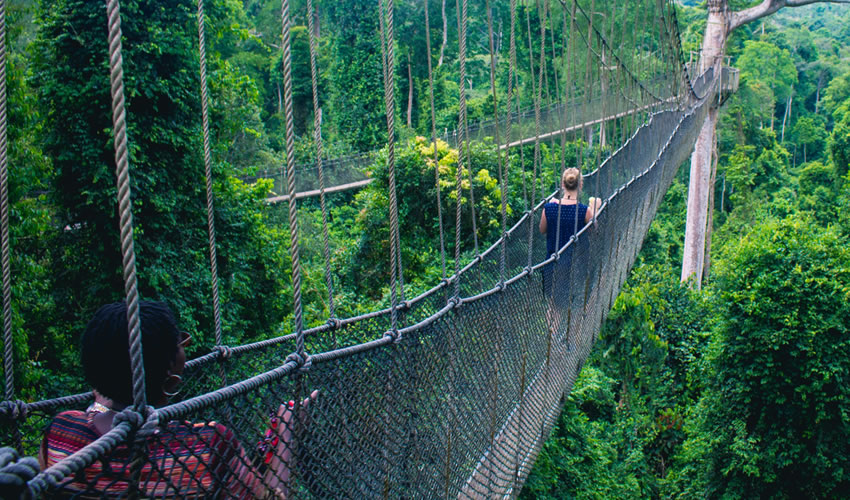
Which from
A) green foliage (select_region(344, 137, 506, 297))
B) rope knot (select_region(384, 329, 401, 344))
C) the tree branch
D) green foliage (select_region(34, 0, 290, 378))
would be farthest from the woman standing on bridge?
the tree branch

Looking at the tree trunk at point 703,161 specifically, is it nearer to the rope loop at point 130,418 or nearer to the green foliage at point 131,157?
the green foliage at point 131,157

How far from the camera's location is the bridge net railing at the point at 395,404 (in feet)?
2.92

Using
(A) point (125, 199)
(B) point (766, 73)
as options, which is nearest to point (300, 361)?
(A) point (125, 199)

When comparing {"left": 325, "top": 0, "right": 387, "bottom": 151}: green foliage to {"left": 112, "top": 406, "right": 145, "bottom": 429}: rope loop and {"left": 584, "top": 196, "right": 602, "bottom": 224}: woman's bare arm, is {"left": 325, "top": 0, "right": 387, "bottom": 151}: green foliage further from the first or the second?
{"left": 112, "top": 406, "right": 145, "bottom": 429}: rope loop

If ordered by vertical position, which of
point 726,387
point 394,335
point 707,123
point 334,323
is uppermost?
point 394,335

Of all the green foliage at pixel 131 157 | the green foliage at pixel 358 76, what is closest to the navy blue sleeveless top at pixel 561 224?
the green foliage at pixel 131 157

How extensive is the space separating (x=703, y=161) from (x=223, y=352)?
36.7ft

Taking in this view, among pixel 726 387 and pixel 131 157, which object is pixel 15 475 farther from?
pixel 726 387

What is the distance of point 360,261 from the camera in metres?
9.65

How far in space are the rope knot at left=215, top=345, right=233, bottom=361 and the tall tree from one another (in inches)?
414

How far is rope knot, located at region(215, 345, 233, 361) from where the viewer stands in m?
1.58

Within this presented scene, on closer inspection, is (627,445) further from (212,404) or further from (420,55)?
(420,55)

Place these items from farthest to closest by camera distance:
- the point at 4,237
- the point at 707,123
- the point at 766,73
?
the point at 766,73 < the point at 707,123 < the point at 4,237

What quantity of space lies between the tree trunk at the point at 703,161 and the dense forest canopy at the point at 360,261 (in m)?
0.80
